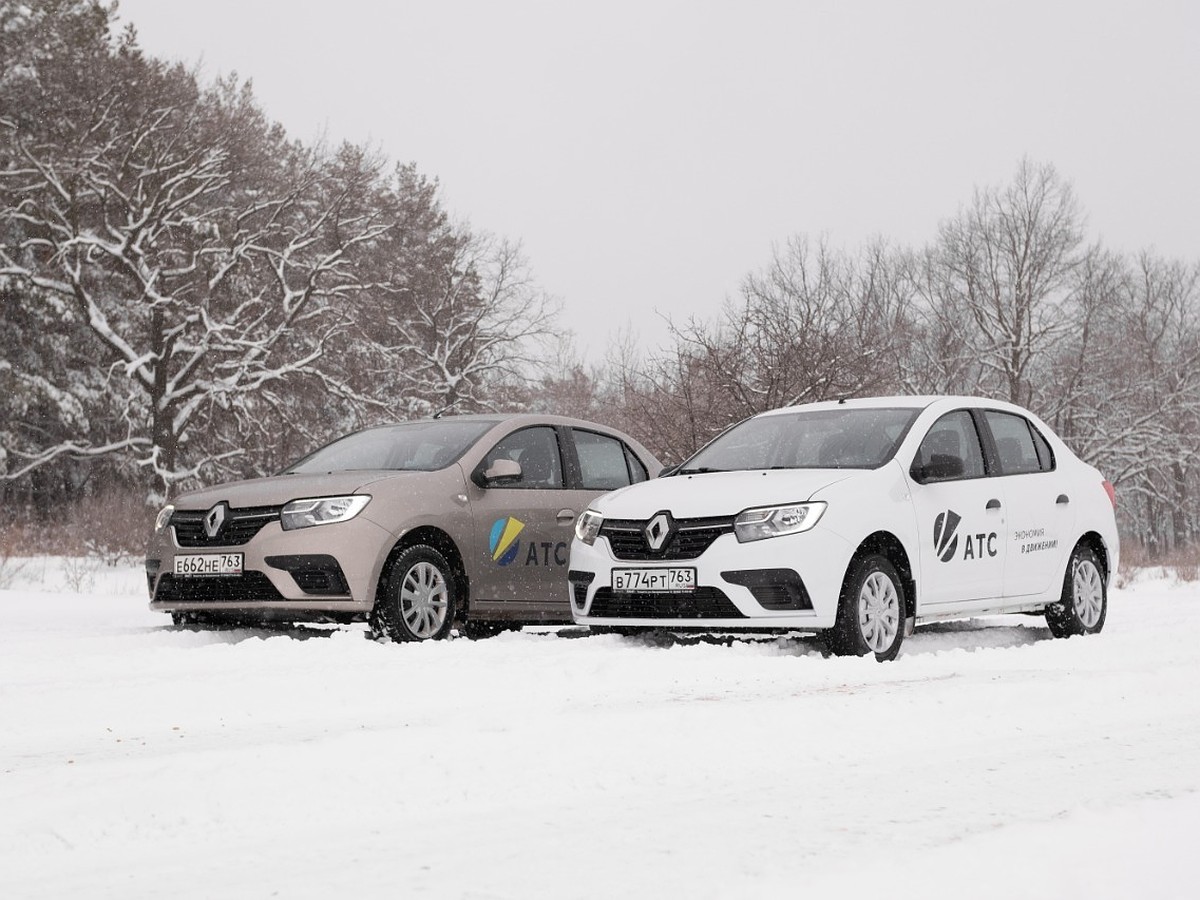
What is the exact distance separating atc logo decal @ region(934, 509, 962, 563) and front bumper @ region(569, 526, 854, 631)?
103cm

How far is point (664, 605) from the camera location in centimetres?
872

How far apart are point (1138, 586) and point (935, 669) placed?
12.1 m

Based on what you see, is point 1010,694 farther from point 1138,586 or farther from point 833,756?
point 1138,586

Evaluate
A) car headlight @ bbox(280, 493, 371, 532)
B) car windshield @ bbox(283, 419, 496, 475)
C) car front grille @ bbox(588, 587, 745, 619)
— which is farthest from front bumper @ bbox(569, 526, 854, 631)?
car windshield @ bbox(283, 419, 496, 475)

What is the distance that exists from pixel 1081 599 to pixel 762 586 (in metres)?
3.54

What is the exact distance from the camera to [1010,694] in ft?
23.1

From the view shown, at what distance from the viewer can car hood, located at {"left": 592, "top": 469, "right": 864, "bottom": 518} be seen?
8641 millimetres

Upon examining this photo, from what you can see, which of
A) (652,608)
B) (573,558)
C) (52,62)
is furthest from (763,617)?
(52,62)

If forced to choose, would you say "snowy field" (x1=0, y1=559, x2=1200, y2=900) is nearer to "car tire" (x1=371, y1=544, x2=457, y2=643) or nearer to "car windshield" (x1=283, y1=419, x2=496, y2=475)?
"car tire" (x1=371, y1=544, x2=457, y2=643)

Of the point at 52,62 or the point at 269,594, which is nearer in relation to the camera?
the point at 269,594

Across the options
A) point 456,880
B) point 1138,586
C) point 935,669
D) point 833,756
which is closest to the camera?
point 456,880

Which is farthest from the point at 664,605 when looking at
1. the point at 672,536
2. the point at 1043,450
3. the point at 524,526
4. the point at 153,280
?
the point at 153,280

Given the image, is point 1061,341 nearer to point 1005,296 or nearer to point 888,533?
point 1005,296

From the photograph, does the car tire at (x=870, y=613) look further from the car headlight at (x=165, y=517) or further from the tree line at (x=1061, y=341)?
the tree line at (x=1061, y=341)
